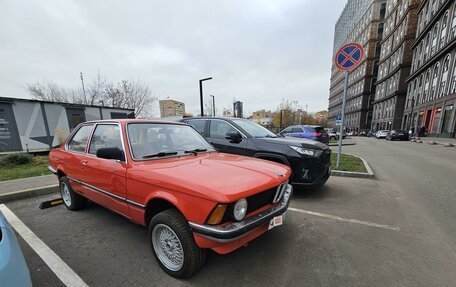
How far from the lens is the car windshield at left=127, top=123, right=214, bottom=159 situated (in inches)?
101

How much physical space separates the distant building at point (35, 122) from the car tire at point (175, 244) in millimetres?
12739

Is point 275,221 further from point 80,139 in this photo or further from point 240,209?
point 80,139

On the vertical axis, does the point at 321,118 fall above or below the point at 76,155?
above

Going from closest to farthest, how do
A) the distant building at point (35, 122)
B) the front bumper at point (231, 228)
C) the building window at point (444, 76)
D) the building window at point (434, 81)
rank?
the front bumper at point (231, 228) < the distant building at point (35, 122) < the building window at point (444, 76) < the building window at point (434, 81)

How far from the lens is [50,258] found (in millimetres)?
2430

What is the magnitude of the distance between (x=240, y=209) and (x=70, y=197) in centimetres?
356

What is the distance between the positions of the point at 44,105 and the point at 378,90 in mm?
65609

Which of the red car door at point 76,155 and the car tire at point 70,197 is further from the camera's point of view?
the car tire at point 70,197

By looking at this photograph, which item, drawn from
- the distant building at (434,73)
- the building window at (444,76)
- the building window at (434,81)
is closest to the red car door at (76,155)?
the distant building at (434,73)

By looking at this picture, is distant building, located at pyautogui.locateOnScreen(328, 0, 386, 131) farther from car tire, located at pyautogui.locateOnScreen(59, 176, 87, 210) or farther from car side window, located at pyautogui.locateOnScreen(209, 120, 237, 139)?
car tire, located at pyautogui.locateOnScreen(59, 176, 87, 210)

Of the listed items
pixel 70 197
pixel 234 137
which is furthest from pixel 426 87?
pixel 70 197

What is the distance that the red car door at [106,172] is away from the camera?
2492 mm

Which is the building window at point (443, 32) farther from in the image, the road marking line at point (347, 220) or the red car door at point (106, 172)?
the red car door at point (106, 172)

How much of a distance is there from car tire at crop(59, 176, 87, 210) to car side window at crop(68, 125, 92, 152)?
0.64m
